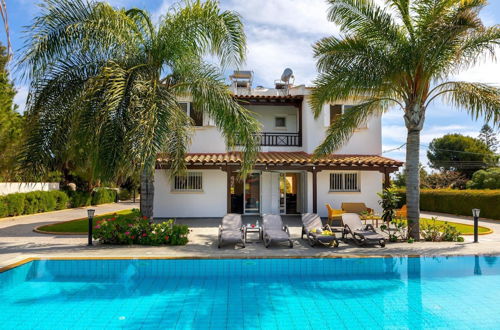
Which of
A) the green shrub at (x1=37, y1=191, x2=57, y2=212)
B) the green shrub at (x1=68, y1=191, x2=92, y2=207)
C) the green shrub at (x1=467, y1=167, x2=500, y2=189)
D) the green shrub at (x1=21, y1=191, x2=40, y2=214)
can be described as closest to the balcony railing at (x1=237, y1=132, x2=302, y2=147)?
the green shrub at (x1=21, y1=191, x2=40, y2=214)

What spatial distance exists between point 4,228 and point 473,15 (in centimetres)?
1854

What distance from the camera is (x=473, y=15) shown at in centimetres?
937

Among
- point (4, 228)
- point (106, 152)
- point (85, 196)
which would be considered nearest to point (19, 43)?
point (106, 152)

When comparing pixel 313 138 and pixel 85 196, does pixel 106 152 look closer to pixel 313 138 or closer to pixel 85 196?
pixel 313 138

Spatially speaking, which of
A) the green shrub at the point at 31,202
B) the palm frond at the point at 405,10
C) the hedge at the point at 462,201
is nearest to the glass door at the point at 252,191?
the palm frond at the point at 405,10

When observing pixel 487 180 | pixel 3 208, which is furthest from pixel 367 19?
pixel 487 180

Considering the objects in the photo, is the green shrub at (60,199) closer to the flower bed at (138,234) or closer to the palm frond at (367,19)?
the flower bed at (138,234)

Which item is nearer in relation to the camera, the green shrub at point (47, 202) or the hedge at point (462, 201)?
the hedge at point (462, 201)

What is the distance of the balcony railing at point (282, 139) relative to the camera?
783 inches

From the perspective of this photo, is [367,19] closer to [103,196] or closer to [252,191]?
[252,191]

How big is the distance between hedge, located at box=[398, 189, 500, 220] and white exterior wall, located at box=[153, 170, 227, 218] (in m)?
14.4

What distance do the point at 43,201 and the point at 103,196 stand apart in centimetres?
1125

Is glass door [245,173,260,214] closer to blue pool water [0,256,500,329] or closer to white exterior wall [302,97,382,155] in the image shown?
white exterior wall [302,97,382,155]

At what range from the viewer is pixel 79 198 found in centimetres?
2778
